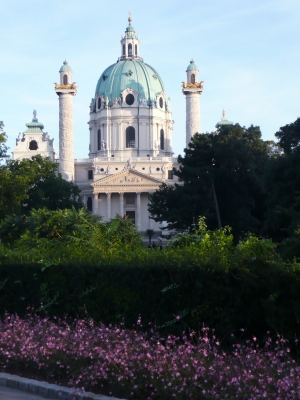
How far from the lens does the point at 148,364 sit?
905cm

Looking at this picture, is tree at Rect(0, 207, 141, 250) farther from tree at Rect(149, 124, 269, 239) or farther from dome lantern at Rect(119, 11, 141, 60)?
dome lantern at Rect(119, 11, 141, 60)

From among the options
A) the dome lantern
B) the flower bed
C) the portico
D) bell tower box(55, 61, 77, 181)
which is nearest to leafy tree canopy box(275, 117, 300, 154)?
the flower bed

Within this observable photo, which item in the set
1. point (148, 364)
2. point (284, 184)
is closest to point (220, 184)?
point (284, 184)

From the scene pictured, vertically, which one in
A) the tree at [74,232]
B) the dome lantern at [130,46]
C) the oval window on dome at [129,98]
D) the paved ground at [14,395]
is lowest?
the paved ground at [14,395]

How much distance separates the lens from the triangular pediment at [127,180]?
92188mm

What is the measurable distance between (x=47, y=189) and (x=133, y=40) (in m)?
49.8

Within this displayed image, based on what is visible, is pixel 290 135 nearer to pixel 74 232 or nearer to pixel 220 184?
pixel 220 184

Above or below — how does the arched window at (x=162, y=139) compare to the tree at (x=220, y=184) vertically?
above

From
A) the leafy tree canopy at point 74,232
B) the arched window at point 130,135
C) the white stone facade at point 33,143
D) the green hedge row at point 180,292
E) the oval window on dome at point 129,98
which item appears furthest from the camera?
the oval window on dome at point 129,98

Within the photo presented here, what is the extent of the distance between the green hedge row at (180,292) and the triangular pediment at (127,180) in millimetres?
78488

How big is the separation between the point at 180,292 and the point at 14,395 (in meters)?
2.95

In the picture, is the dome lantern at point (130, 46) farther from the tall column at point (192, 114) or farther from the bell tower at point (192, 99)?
the tall column at point (192, 114)

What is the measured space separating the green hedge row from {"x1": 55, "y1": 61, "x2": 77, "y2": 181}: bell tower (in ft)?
257

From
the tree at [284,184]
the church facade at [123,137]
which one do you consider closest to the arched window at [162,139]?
the church facade at [123,137]
